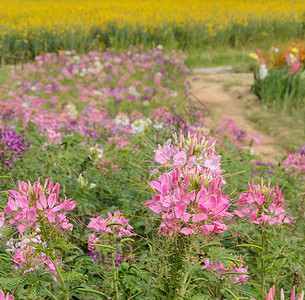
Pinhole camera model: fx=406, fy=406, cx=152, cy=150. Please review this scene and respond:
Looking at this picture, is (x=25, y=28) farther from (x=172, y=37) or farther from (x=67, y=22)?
(x=172, y=37)

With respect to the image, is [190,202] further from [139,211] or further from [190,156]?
[139,211]

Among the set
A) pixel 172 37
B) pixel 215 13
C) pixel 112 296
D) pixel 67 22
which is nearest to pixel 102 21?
pixel 67 22

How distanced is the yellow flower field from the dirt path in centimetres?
242

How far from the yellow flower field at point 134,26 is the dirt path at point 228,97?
2.42 meters

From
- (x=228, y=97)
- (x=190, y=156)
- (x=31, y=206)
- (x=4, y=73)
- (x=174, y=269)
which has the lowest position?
(x=228, y=97)

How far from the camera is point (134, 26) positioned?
40.0 ft

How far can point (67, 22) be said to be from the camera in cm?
1243

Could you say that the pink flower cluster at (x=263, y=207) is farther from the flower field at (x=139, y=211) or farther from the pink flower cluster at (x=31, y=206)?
the pink flower cluster at (x=31, y=206)

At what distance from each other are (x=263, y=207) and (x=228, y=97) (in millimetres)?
7245

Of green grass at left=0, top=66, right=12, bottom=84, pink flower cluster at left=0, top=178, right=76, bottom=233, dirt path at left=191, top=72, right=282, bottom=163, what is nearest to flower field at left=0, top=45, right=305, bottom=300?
pink flower cluster at left=0, top=178, right=76, bottom=233

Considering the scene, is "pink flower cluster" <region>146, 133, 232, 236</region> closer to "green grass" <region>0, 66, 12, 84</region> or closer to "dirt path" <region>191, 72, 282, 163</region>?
"dirt path" <region>191, 72, 282, 163</region>

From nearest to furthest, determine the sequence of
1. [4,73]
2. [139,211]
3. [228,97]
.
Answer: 1. [139,211]
2. [228,97]
3. [4,73]

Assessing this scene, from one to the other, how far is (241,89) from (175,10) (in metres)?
8.05

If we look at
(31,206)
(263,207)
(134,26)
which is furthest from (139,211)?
(134,26)
